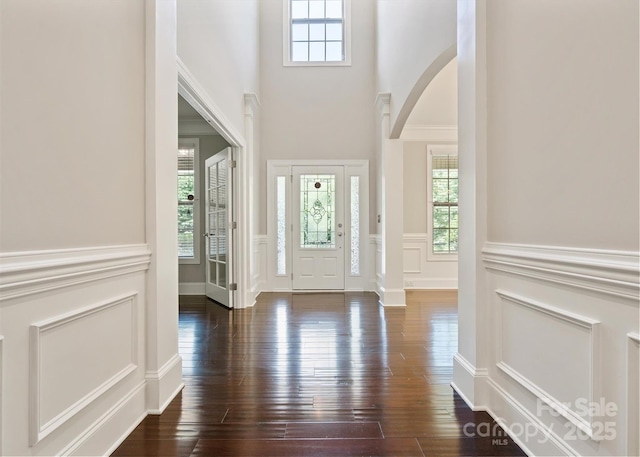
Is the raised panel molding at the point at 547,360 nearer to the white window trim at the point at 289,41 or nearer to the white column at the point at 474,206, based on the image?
the white column at the point at 474,206

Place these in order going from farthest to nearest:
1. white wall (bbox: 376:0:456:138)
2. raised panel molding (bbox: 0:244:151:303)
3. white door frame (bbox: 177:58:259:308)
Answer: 1. white door frame (bbox: 177:58:259:308)
2. white wall (bbox: 376:0:456:138)
3. raised panel molding (bbox: 0:244:151:303)

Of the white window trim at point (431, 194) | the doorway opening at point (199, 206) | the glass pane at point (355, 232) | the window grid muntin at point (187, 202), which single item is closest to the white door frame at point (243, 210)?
the doorway opening at point (199, 206)

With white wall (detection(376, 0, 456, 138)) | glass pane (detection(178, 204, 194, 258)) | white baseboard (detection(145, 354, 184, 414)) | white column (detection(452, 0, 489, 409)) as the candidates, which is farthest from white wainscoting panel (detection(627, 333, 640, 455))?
glass pane (detection(178, 204, 194, 258))

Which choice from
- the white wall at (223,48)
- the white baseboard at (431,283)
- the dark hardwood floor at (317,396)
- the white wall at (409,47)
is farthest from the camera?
the white baseboard at (431,283)

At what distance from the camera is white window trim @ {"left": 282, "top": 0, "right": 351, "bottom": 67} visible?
6051 mm

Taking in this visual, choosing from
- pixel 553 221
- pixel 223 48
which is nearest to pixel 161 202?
pixel 553 221

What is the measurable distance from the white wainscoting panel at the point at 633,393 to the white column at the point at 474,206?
0.89 m

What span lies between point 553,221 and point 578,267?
244mm

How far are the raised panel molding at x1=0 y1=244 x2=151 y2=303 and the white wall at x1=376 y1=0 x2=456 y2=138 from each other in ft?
8.52

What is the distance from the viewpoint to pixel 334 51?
20.3ft

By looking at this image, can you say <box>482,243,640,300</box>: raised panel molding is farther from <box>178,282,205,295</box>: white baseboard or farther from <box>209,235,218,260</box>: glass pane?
<box>178,282,205,295</box>: white baseboard

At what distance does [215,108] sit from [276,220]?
2807 mm

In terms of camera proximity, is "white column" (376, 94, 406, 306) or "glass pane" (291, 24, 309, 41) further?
"glass pane" (291, 24, 309, 41)

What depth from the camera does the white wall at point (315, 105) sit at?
19.7 ft
